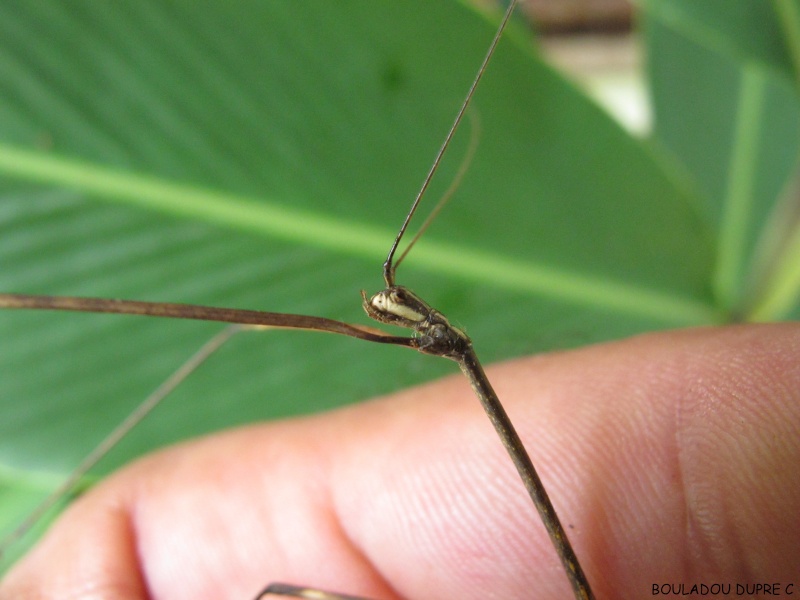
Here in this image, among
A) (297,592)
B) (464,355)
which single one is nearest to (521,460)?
Answer: (464,355)

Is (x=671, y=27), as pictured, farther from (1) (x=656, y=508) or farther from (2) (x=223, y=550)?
(2) (x=223, y=550)

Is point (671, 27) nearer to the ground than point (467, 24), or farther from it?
farther from it

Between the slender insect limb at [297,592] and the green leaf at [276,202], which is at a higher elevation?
the green leaf at [276,202]

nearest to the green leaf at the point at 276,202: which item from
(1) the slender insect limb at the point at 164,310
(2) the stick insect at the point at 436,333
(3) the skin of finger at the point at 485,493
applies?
(3) the skin of finger at the point at 485,493

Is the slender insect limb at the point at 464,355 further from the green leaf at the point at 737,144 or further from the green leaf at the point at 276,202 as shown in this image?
the green leaf at the point at 737,144

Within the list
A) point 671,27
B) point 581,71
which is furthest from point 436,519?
point 581,71

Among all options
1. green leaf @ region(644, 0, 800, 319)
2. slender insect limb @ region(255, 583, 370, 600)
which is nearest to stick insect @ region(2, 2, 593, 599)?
slender insect limb @ region(255, 583, 370, 600)
